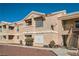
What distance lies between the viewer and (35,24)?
13047 millimetres

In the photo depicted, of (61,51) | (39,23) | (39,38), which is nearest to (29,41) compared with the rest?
(39,38)

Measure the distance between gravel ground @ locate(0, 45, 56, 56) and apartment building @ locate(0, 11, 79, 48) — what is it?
0.36 m

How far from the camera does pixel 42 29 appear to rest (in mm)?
12789

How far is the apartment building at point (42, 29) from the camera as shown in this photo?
12461mm

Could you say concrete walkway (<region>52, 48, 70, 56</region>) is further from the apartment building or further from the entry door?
the entry door

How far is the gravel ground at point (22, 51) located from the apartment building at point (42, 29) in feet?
1.19

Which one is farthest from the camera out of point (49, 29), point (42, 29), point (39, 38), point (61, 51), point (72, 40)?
point (39, 38)

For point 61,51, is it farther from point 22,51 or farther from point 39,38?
point 22,51

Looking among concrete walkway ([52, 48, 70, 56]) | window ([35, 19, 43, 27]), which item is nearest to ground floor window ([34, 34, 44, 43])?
window ([35, 19, 43, 27])

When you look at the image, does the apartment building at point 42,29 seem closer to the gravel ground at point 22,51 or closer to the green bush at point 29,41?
the green bush at point 29,41

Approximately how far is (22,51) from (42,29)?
4.34 feet

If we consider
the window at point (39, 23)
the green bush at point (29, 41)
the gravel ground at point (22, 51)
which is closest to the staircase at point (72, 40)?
the gravel ground at point (22, 51)

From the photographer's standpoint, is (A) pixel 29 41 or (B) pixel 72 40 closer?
(B) pixel 72 40

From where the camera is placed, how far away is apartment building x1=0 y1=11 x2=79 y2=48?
12.5m
